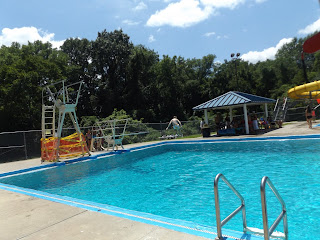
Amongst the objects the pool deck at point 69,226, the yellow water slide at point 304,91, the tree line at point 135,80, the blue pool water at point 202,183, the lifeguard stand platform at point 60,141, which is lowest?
the blue pool water at point 202,183

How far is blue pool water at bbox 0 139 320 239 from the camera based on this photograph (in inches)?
195

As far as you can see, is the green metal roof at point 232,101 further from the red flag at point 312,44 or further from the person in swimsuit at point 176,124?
the red flag at point 312,44

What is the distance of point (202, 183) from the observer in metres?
7.32

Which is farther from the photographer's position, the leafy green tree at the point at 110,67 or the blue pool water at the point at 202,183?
the leafy green tree at the point at 110,67

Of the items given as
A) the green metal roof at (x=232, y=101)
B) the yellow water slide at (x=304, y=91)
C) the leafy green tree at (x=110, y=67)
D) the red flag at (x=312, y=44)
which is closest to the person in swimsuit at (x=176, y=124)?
the green metal roof at (x=232, y=101)

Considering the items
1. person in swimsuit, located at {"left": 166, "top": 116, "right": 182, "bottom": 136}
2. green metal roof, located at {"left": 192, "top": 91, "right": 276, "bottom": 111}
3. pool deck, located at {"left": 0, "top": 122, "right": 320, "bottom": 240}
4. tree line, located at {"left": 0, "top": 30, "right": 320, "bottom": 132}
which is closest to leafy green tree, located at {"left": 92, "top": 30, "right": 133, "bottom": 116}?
tree line, located at {"left": 0, "top": 30, "right": 320, "bottom": 132}

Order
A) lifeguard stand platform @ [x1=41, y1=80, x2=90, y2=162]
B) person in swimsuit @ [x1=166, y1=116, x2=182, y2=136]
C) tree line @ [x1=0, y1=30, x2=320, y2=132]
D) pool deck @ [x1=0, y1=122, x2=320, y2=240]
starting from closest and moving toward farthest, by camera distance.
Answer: pool deck @ [x1=0, y1=122, x2=320, y2=240] < lifeguard stand platform @ [x1=41, y1=80, x2=90, y2=162] < person in swimsuit @ [x1=166, y1=116, x2=182, y2=136] < tree line @ [x1=0, y1=30, x2=320, y2=132]

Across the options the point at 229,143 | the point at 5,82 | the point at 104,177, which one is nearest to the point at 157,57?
the point at 5,82

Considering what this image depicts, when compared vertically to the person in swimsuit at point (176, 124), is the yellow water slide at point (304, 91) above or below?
above

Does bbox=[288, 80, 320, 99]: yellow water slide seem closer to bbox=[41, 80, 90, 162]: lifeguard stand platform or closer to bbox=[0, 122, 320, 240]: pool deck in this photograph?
bbox=[41, 80, 90, 162]: lifeguard stand platform

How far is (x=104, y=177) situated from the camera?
9195 mm

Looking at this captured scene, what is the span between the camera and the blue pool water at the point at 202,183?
16.3ft

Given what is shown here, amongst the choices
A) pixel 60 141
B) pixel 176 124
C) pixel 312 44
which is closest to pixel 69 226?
pixel 312 44

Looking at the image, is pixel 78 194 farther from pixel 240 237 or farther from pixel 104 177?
pixel 240 237
